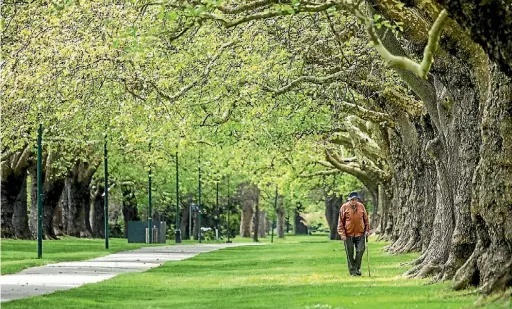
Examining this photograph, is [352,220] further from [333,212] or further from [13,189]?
[333,212]

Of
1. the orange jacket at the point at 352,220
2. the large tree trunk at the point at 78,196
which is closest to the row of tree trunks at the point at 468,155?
the orange jacket at the point at 352,220

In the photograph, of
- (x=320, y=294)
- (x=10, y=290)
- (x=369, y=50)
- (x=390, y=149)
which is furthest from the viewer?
(x=390, y=149)

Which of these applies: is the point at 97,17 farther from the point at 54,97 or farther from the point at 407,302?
the point at 407,302

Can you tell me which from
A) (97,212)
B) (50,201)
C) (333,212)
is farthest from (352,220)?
(333,212)

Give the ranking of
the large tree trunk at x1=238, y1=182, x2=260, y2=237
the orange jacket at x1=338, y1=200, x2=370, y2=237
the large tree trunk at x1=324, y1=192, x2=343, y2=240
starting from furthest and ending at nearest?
the large tree trunk at x1=238, y1=182, x2=260, y2=237 → the large tree trunk at x1=324, y1=192, x2=343, y2=240 → the orange jacket at x1=338, y1=200, x2=370, y2=237

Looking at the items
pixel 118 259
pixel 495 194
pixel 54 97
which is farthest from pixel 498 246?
pixel 118 259

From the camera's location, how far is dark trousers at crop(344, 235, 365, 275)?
26.0 m

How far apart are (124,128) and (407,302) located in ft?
43.2

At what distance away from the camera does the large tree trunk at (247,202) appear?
98.0 m

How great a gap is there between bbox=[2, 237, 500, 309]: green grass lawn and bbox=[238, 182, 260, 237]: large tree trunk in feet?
204

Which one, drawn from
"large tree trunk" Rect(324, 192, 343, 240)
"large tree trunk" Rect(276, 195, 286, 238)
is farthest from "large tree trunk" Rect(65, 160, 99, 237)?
"large tree trunk" Rect(276, 195, 286, 238)

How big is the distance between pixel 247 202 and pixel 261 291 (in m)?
82.7

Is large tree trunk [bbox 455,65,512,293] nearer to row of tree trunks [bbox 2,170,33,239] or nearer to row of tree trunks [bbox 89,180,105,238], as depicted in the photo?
row of tree trunks [bbox 2,170,33,239]

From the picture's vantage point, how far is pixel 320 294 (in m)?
19.6
